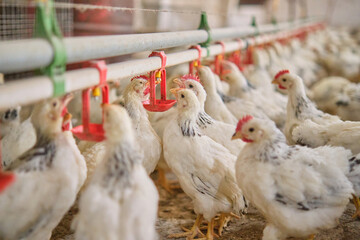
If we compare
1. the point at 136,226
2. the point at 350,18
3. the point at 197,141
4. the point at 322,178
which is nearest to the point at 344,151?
the point at 322,178

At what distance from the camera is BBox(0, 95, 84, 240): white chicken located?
1.69 meters

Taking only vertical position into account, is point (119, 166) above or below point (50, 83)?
below

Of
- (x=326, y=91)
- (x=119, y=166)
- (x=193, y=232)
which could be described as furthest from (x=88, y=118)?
(x=326, y=91)

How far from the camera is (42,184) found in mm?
1710

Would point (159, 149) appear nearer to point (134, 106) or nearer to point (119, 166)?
point (134, 106)

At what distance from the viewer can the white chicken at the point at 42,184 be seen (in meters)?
1.69

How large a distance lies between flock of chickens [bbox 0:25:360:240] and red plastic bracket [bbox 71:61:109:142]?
9 cm

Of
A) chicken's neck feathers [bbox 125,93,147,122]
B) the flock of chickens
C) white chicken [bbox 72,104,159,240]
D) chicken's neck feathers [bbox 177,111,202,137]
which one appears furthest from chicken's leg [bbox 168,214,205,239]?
white chicken [bbox 72,104,159,240]

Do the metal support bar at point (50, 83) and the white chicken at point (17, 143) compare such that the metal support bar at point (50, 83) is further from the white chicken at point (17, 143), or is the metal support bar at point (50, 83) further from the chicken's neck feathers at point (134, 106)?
the white chicken at point (17, 143)

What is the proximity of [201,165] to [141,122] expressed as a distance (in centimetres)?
55

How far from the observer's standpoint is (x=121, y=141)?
1738 millimetres

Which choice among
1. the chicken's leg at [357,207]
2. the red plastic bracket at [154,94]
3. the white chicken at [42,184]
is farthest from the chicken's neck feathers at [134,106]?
the chicken's leg at [357,207]

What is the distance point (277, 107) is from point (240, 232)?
1.56 meters

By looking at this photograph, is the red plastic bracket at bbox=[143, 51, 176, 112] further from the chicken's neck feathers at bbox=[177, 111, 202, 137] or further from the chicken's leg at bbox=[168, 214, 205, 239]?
the chicken's leg at bbox=[168, 214, 205, 239]
